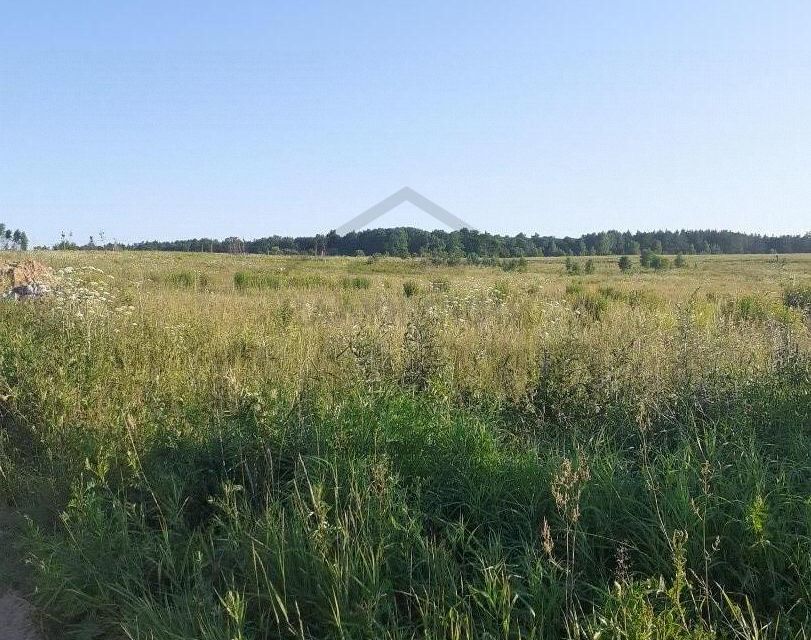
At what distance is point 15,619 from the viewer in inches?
116

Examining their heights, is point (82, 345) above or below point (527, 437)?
above

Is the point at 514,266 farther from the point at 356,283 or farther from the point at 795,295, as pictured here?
the point at 795,295

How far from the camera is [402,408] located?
420 centimetres

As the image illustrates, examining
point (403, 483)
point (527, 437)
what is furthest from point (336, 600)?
point (527, 437)

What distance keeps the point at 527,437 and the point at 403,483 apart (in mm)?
1331

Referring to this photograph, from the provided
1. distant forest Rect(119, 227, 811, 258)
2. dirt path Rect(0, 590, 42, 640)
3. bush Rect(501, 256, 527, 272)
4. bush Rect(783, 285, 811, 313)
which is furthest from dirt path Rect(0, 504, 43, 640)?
bush Rect(501, 256, 527, 272)

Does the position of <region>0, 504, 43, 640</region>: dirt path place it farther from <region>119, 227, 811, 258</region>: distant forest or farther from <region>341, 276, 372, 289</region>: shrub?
<region>119, 227, 811, 258</region>: distant forest

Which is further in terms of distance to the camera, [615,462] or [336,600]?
[615,462]

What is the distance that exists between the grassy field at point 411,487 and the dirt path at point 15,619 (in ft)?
0.35

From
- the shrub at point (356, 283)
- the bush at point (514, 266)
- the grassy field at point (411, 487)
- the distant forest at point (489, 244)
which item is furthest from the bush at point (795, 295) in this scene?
the bush at point (514, 266)

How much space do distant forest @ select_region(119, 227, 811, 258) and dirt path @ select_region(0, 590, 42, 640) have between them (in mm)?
31891

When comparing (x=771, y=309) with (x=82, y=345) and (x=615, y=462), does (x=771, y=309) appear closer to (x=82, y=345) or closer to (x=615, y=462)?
(x=615, y=462)

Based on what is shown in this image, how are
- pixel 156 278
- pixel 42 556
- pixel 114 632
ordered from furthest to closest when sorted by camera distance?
pixel 156 278 < pixel 42 556 < pixel 114 632

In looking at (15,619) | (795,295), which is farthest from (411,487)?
(795,295)
